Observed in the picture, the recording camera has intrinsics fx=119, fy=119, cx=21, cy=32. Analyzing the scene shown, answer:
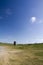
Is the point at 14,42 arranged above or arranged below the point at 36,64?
above

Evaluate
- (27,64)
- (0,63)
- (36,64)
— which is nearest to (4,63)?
(0,63)

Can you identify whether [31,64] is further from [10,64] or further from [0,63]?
[0,63]

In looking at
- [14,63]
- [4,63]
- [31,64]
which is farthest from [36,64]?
[4,63]

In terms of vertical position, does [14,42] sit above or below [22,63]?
above

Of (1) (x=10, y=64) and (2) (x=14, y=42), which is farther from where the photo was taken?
(2) (x=14, y=42)

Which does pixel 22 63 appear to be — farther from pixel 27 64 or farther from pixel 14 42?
pixel 14 42

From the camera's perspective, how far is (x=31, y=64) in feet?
39.9

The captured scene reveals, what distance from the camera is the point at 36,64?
1210 centimetres

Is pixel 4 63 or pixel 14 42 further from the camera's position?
pixel 14 42

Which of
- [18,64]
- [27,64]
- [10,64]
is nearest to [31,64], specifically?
[27,64]

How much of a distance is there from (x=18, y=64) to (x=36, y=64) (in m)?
1.84

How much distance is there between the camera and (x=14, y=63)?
12508 mm

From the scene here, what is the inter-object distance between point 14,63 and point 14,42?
2241 centimetres

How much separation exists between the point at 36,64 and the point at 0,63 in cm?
371
